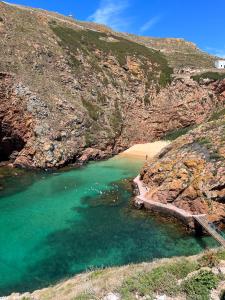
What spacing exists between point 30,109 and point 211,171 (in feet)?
125

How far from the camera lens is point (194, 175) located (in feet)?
131

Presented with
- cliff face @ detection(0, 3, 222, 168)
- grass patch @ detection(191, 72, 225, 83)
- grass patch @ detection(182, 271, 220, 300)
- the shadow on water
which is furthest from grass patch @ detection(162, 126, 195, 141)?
grass patch @ detection(182, 271, 220, 300)

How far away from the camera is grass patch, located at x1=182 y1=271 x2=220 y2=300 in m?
17.9

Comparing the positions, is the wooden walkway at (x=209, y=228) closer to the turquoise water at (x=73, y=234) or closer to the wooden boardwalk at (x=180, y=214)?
the wooden boardwalk at (x=180, y=214)

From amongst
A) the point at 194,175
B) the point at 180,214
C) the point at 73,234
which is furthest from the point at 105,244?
the point at 194,175

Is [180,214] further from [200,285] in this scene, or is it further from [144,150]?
[144,150]

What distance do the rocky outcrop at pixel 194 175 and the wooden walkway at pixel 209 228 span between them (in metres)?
1.40

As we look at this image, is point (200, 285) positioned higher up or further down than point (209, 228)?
higher up

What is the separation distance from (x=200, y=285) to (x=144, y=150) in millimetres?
56177

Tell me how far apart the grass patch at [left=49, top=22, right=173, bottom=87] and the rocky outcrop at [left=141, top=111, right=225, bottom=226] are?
46.2 m

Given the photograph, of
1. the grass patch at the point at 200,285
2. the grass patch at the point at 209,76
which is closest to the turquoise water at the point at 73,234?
the grass patch at the point at 200,285

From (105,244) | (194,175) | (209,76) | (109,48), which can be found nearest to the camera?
(105,244)

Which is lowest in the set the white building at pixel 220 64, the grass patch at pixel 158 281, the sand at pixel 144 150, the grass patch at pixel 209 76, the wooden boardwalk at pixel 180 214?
the wooden boardwalk at pixel 180 214

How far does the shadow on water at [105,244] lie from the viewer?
2811cm
